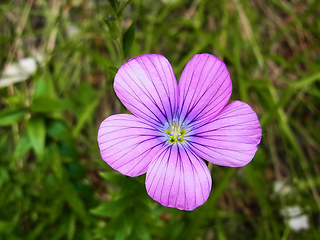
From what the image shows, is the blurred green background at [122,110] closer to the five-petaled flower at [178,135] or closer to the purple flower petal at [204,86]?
the five-petaled flower at [178,135]

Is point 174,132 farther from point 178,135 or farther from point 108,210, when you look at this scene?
point 108,210

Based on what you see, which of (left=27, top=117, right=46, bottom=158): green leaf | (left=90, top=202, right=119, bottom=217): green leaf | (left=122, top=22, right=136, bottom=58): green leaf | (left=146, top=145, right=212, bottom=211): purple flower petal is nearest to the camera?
(left=146, top=145, right=212, bottom=211): purple flower petal

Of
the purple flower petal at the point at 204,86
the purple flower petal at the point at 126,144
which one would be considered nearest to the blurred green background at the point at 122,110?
the purple flower petal at the point at 126,144

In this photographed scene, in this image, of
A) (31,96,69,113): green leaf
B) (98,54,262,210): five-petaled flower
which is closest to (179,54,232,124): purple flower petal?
(98,54,262,210): five-petaled flower

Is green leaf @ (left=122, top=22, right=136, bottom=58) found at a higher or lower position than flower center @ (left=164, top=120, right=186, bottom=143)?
higher

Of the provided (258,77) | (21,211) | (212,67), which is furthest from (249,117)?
(258,77)

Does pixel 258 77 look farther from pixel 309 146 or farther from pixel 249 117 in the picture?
pixel 249 117

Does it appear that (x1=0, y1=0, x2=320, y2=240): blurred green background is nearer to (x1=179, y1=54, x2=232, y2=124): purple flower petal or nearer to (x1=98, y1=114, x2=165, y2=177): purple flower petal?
(x1=98, y1=114, x2=165, y2=177): purple flower petal
